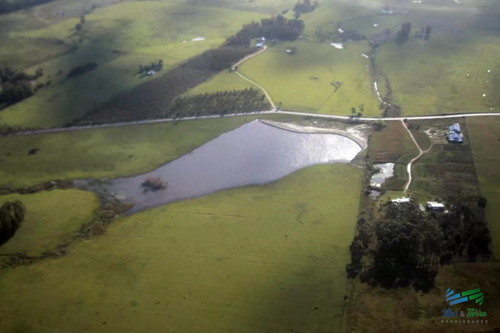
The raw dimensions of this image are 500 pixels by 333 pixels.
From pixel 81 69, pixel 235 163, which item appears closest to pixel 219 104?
pixel 235 163

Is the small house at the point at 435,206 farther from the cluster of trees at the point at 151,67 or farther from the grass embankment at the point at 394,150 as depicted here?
the cluster of trees at the point at 151,67

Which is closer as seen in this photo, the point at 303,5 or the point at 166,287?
the point at 166,287

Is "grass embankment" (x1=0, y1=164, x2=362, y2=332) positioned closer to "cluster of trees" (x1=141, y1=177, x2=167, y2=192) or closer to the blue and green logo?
"cluster of trees" (x1=141, y1=177, x2=167, y2=192)

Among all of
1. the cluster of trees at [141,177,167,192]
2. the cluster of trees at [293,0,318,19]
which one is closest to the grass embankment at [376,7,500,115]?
the cluster of trees at [293,0,318,19]

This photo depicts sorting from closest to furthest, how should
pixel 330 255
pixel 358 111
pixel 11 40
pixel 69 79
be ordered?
1. pixel 330 255
2. pixel 358 111
3. pixel 69 79
4. pixel 11 40

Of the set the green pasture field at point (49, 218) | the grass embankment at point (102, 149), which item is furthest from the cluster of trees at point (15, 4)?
the green pasture field at point (49, 218)

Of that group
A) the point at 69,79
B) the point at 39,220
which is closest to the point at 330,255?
the point at 39,220

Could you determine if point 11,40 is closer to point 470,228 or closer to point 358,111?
point 358,111

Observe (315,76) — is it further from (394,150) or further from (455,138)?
(455,138)
